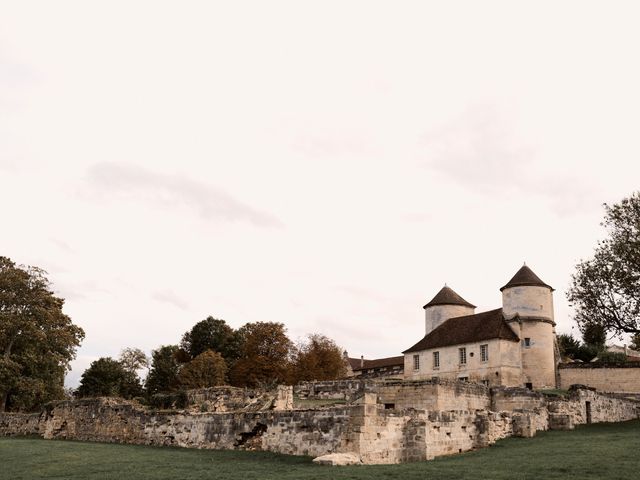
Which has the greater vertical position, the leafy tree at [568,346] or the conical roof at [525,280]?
the conical roof at [525,280]

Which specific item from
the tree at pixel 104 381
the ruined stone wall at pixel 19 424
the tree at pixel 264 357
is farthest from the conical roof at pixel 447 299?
the ruined stone wall at pixel 19 424

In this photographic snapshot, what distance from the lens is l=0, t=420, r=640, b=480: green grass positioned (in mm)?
13352

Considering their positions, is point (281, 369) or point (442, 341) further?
point (281, 369)

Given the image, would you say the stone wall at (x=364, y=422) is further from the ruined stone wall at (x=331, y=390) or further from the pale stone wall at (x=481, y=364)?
the pale stone wall at (x=481, y=364)

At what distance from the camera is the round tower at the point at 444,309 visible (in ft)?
178

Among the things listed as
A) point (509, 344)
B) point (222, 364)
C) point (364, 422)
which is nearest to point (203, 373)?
point (222, 364)

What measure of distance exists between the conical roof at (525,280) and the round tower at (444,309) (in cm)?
705

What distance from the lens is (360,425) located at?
1638cm

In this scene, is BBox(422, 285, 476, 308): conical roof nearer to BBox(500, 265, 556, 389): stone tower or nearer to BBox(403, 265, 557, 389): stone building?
BBox(403, 265, 557, 389): stone building

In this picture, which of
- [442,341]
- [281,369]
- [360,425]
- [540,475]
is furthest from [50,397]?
[540,475]

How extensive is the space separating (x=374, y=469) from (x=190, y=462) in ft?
17.6

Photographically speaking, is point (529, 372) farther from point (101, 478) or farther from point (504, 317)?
point (101, 478)

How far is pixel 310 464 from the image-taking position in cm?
1570

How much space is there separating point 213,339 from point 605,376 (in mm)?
42368
